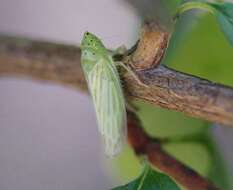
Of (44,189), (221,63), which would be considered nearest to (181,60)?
(221,63)

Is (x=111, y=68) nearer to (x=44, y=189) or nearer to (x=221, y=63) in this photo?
(x=221, y=63)

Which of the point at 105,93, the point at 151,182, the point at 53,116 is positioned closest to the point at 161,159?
the point at 151,182

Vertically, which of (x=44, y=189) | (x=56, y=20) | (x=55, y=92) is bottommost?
(x=44, y=189)

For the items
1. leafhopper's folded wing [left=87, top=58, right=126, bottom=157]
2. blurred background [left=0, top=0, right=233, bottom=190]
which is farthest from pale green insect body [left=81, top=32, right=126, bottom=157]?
blurred background [left=0, top=0, right=233, bottom=190]

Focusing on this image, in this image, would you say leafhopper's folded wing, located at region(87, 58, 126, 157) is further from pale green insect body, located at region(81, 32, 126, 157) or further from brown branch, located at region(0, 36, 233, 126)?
brown branch, located at region(0, 36, 233, 126)

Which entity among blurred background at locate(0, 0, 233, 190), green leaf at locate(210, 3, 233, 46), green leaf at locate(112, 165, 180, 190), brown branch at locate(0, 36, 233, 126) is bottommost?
blurred background at locate(0, 0, 233, 190)

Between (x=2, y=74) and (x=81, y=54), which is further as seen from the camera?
(x=2, y=74)

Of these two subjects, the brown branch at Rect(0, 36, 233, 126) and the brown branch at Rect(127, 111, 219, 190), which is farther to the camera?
the brown branch at Rect(127, 111, 219, 190)

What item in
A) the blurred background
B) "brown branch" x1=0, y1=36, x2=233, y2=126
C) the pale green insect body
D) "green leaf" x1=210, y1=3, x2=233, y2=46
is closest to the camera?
"brown branch" x1=0, y1=36, x2=233, y2=126
